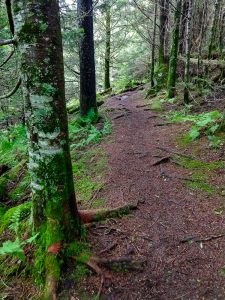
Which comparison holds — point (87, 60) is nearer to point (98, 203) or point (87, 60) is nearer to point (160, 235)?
point (98, 203)

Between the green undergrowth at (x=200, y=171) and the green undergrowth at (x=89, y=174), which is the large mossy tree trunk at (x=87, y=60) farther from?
the green undergrowth at (x=200, y=171)

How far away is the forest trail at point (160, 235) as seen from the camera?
10.8 feet

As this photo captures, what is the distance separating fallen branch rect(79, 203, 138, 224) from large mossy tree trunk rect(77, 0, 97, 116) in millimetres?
6260

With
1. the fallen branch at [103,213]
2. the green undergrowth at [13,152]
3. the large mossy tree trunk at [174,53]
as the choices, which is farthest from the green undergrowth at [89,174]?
the large mossy tree trunk at [174,53]

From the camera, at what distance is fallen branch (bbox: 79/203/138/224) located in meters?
4.29

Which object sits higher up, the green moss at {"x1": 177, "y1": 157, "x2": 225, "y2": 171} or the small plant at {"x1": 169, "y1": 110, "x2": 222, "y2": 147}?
the small plant at {"x1": 169, "y1": 110, "x2": 222, "y2": 147}

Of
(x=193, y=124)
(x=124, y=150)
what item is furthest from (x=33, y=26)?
(x=193, y=124)

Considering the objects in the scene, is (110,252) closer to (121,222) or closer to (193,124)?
(121,222)

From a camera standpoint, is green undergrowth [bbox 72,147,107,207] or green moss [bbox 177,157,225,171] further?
green moss [bbox 177,157,225,171]

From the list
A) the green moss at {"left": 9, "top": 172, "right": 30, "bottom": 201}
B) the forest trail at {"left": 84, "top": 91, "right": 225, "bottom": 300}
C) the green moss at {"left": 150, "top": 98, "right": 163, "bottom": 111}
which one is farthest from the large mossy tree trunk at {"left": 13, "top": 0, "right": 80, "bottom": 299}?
the green moss at {"left": 150, "top": 98, "right": 163, "bottom": 111}

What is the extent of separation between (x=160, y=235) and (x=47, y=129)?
224 cm

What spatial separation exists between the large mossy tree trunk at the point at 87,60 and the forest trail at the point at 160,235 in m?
4.17

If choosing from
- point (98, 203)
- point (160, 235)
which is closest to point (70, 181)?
point (98, 203)

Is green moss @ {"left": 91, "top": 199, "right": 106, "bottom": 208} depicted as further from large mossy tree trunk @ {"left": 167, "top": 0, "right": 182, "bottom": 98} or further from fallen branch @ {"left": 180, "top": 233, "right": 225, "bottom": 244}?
large mossy tree trunk @ {"left": 167, "top": 0, "right": 182, "bottom": 98}
